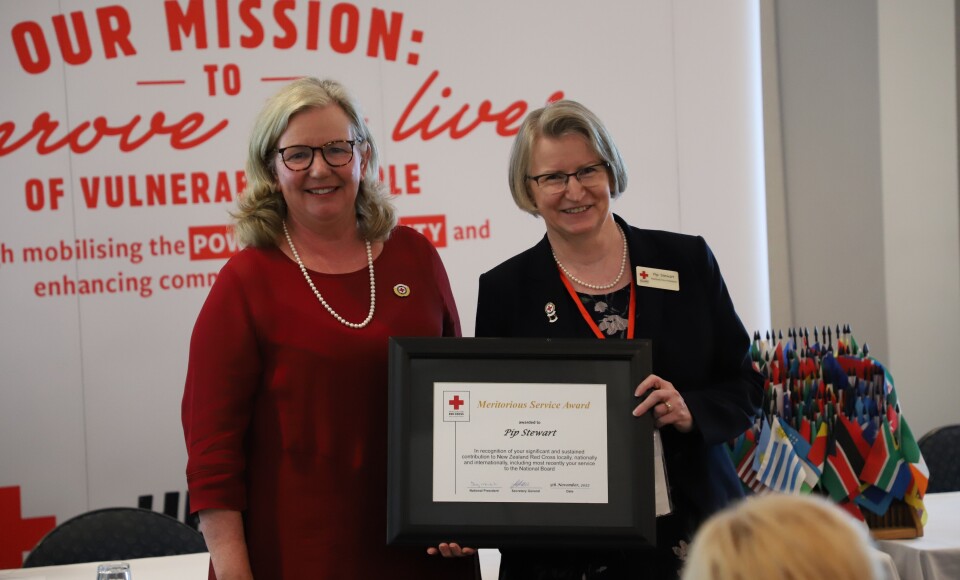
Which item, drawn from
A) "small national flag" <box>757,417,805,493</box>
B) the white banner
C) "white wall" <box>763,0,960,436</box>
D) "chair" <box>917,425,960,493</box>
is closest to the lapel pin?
"small national flag" <box>757,417,805,493</box>

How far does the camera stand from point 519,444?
2236 millimetres

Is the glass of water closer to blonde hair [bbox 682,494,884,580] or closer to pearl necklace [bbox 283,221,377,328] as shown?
pearl necklace [bbox 283,221,377,328]

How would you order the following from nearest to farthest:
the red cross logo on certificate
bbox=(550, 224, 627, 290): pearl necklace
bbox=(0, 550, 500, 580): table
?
bbox=(550, 224, 627, 290): pearl necklace < bbox=(0, 550, 500, 580): table < the red cross logo on certificate

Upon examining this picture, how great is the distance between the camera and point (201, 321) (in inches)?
87.4

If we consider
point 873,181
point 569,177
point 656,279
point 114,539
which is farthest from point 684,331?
point 873,181

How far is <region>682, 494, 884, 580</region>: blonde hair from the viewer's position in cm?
113

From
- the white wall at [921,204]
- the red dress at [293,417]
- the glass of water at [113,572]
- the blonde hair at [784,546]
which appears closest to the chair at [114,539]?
the glass of water at [113,572]

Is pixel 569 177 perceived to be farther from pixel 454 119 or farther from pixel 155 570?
pixel 454 119

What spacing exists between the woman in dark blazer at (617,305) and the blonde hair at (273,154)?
15.1 inches

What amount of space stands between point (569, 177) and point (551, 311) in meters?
0.32

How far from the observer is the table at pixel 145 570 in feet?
10.5

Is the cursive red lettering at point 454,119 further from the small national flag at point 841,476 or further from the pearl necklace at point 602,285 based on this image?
the pearl necklace at point 602,285

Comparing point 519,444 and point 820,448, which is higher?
point 519,444

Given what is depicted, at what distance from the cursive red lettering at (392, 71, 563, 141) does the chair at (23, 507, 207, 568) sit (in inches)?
98.9
